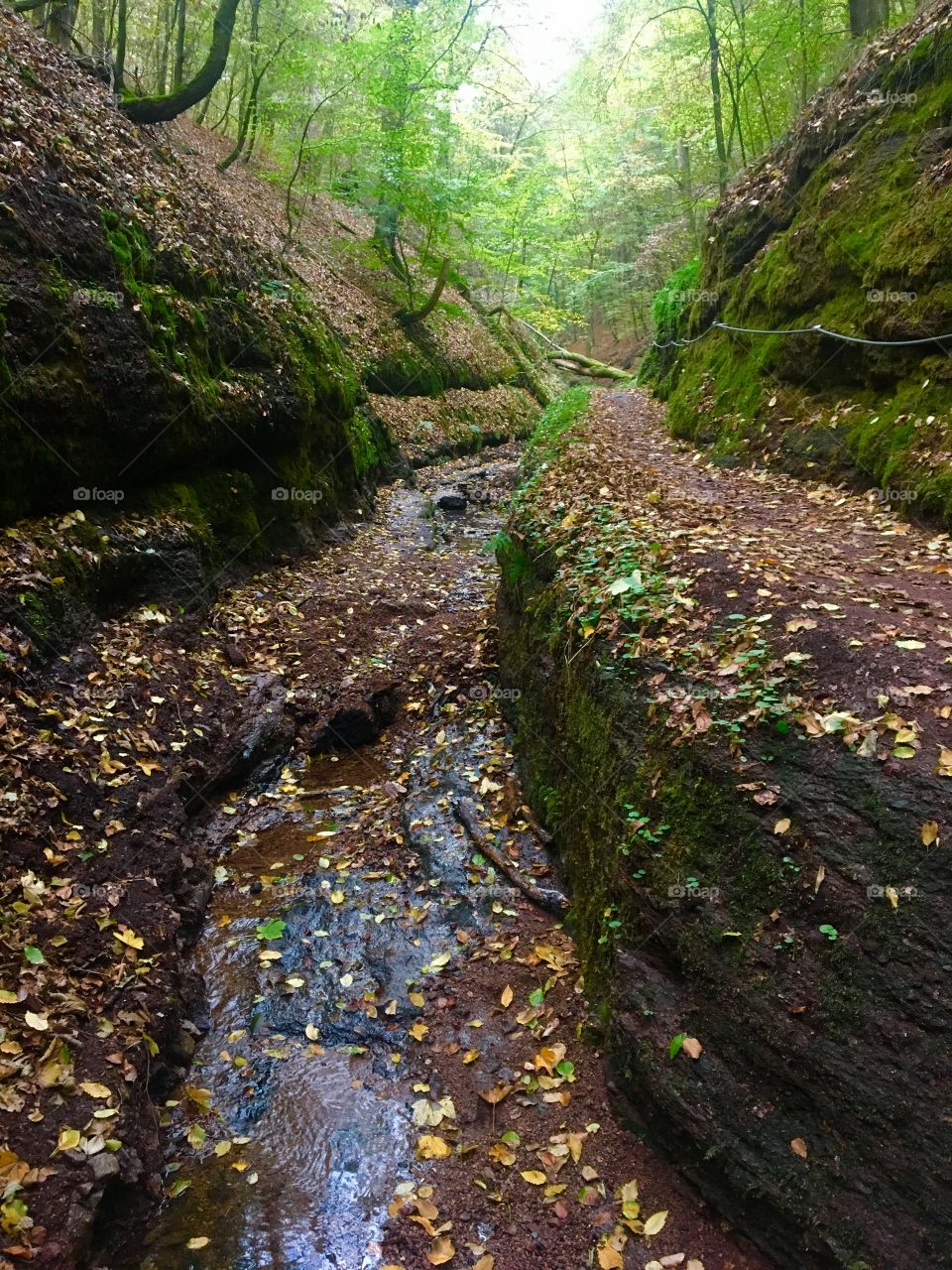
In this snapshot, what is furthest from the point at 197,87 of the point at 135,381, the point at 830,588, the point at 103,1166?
the point at 103,1166

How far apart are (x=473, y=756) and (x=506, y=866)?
1550 millimetres

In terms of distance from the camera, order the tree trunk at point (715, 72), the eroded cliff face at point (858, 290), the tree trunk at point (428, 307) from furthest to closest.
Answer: the tree trunk at point (428, 307), the tree trunk at point (715, 72), the eroded cliff face at point (858, 290)

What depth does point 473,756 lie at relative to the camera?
6.77m

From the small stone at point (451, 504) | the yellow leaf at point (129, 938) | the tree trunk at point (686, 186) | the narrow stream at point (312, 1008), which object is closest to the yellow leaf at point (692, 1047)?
the narrow stream at point (312, 1008)

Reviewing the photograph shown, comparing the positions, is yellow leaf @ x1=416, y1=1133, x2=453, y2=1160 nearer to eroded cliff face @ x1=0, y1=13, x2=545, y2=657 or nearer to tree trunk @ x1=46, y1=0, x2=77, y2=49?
eroded cliff face @ x1=0, y1=13, x2=545, y2=657

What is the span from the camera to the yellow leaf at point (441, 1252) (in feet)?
10.3

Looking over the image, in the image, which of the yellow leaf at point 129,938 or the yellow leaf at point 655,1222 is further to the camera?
the yellow leaf at point 129,938

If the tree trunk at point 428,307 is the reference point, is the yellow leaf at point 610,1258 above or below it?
below

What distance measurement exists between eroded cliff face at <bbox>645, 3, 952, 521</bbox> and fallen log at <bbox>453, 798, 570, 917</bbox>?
4.30m

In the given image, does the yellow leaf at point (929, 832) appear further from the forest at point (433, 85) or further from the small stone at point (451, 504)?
the forest at point (433, 85)

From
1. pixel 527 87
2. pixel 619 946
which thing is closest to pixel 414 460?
pixel 619 946

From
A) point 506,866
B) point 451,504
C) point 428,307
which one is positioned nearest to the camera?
point 506,866

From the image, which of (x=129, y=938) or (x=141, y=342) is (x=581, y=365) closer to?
(x=141, y=342)

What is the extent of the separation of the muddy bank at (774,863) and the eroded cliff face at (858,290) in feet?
5.15
